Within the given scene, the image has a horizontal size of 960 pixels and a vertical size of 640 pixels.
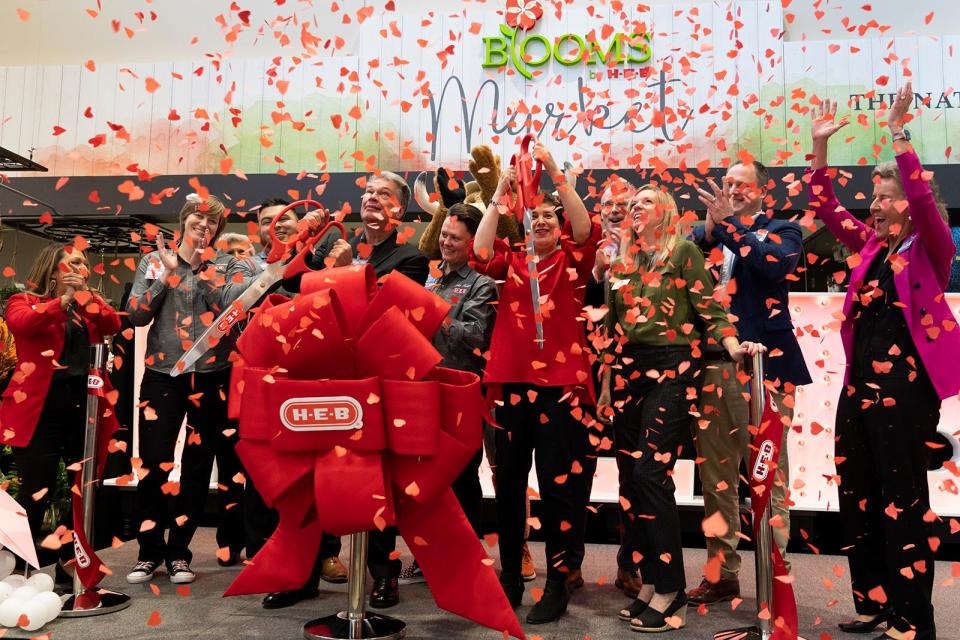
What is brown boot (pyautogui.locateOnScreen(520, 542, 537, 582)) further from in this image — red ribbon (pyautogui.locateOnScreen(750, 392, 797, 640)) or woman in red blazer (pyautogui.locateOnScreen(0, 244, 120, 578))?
woman in red blazer (pyautogui.locateOnScreen(0, 244, 120, 578))

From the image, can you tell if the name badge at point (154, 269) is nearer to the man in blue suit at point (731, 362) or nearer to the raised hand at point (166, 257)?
the raised hand at point (166, 257)

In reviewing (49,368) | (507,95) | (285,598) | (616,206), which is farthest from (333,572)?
(507,95)

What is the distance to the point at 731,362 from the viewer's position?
2.80m

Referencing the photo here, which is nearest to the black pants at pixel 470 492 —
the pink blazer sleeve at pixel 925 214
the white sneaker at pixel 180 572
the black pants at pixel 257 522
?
the black pants at pixel 257 522

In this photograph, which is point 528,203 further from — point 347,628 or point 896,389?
point 347,628

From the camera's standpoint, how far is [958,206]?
6305mm

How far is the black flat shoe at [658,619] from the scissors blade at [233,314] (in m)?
1.67

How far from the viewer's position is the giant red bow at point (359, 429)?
6.49 feet

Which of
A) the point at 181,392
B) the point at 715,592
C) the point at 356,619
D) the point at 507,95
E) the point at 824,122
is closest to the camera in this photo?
the point at 356,619

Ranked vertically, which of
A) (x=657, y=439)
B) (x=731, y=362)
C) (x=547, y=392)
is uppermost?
(x=731, y=362)

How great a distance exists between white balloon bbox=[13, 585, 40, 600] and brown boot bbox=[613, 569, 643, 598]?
6.72 feet

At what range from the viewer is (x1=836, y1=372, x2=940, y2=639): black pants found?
2227 millimetres

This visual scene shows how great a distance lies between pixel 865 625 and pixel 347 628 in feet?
5.46

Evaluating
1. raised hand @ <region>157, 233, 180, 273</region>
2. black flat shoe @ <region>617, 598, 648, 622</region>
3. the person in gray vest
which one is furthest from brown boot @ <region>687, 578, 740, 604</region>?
raised hand @ <region>157, 233, 180, 273</region>
